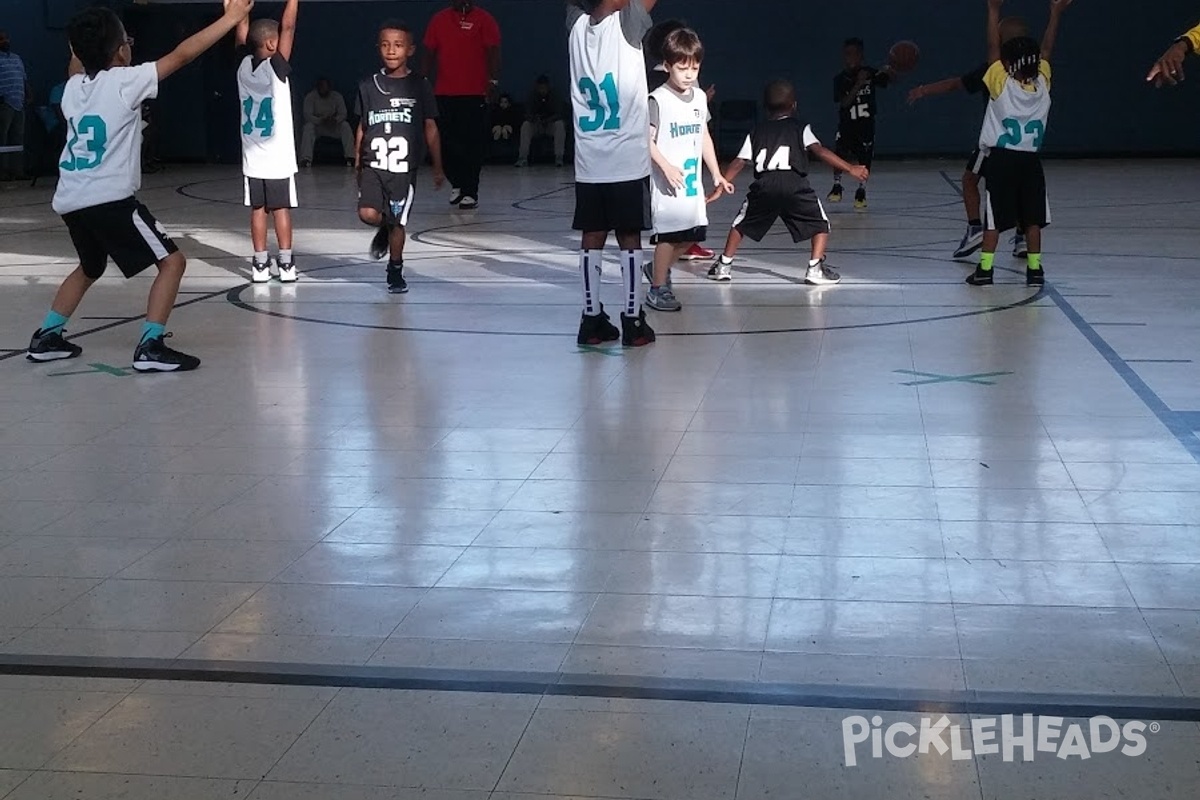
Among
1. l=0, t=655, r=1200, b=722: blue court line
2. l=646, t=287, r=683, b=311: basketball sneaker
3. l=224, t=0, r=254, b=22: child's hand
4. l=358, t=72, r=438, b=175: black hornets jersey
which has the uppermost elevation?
l=224, t=0, r=254, b=22: child's hand

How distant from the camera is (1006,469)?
4.63m

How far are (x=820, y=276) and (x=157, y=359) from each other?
163 inches

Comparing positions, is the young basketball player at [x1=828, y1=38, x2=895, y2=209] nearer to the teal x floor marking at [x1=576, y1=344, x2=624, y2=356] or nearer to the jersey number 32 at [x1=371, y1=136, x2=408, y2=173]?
the jersey number 32 at [x1=371, y1=136, x2=408, y2=173]

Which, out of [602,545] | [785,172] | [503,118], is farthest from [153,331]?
[503,118]

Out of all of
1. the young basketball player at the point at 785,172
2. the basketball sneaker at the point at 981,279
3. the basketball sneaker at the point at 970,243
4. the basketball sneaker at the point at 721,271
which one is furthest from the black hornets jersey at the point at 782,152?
the basketball sneaker at the point at 970,243

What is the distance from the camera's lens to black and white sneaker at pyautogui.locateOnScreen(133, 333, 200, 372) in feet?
21.1

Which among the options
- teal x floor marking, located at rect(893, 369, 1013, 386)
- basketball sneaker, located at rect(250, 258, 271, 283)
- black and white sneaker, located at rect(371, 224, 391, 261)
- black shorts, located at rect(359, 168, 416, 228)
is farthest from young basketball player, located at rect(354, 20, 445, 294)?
teal x floor marking, located at rect(893, 369, 1013, 386)

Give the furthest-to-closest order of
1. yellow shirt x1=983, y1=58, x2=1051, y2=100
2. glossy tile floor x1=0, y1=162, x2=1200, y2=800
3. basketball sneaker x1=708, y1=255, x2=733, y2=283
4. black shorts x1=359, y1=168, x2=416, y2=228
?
basketball sneaker x1=708, y1=255, x2=733, y2=283, black shorts x1=359, y1=168, x2=416, y2=228, yellow shirt x1=983, y1=58, x2=1051, y2=100, glossy tile floor x1=0, y1=162, x2=1200, y2=800

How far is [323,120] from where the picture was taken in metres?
23.1

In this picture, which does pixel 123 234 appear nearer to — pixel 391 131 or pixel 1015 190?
pixel 391 131

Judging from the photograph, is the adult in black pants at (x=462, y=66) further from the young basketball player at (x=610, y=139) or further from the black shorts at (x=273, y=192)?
the young basketball player at (x=610, y=139)

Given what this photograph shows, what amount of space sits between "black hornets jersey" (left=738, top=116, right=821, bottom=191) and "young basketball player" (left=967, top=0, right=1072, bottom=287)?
1064mm

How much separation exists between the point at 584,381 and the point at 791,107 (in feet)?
11.0

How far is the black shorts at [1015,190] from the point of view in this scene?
8461mm
